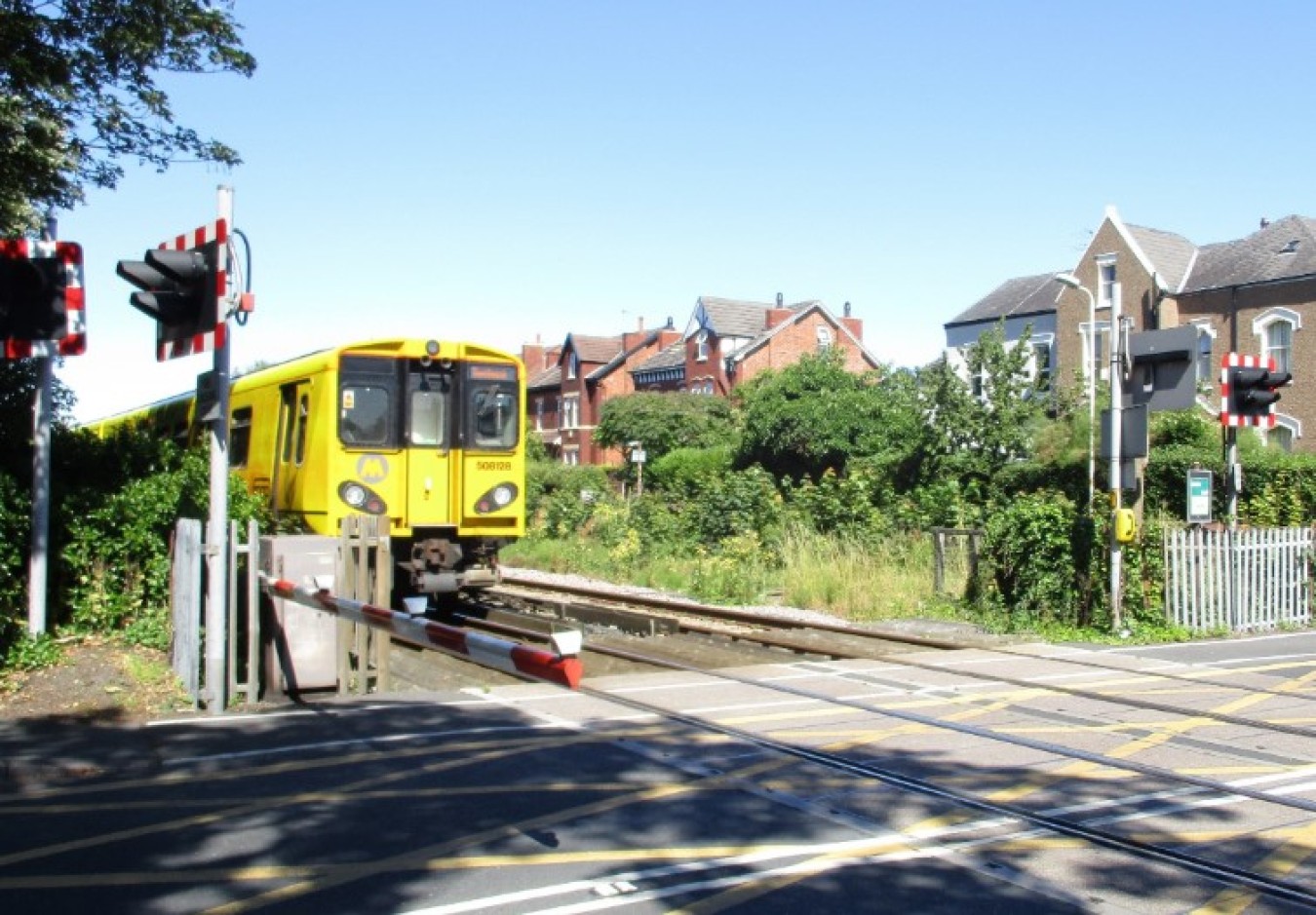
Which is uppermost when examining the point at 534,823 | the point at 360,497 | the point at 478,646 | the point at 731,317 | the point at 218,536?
the point at 731,317

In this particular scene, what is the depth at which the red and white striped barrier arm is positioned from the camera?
16.2ft

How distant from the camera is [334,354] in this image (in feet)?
48.5

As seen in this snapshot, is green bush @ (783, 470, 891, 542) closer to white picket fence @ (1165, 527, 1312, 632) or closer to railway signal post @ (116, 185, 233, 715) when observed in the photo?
white picket fence @ (1165, 527, 1312, 632)

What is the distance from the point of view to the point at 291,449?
15.6 metres

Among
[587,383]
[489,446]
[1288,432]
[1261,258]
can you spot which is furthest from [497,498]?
[587,383]

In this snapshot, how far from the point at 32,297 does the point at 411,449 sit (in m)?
6.08

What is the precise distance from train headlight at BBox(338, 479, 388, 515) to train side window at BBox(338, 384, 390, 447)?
1.58 ft

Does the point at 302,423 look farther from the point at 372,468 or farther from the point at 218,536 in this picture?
the point at 218,536

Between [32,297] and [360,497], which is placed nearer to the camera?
[32,297]

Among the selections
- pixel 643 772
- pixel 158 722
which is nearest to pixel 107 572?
pixel 158 722

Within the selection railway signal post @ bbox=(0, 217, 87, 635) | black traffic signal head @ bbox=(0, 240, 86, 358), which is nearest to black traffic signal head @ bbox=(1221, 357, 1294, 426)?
railway signal post @ bbox=(0, 217, 87, 635)

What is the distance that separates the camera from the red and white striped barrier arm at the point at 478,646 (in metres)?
4.95

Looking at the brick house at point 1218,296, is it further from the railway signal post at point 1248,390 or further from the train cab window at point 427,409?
the train cab window at point 427,409

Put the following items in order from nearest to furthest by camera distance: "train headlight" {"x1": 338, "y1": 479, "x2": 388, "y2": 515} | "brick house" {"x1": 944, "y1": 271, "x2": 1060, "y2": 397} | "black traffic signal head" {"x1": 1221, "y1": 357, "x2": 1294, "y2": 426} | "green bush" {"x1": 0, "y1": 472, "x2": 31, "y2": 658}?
"green bush" {"x1": 0, "y1": 472, "x2": 31, "y2": 658}, "train headlight" {"x1": 338, "y1": 479, "x2": 388, "y2": 515}, "black traffic signal head" {"x1": 1221, "y1": 357, "x2": 1294, "y2": 426}, "brick house" {"x1": 944, "y1": 271, "x2": 1060, "y2": 397}
